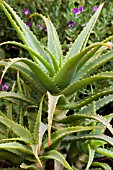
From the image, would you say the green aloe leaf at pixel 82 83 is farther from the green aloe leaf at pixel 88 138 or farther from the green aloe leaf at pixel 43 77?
the green aloe leaf at pixel 88 138

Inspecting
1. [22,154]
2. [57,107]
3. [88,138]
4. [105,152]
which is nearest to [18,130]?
[22,154]

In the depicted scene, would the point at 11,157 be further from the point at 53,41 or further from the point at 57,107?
the point at 53,41

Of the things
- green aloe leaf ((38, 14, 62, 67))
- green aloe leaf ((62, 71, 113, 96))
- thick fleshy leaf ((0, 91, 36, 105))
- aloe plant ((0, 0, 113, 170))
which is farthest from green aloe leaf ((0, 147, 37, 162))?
green aloe leaf ((38, 14, 62, 67))

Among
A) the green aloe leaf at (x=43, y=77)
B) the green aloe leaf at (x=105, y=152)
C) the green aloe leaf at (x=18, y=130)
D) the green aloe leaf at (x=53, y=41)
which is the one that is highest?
the green aloe leaf at (x=53, y=41)

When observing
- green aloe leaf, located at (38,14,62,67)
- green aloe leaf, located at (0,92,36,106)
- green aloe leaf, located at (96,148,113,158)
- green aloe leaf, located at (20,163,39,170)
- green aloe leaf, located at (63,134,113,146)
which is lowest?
green aloe leaf, located at (20,163,39,170)

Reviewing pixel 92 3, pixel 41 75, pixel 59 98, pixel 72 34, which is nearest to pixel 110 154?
pixel 59 98

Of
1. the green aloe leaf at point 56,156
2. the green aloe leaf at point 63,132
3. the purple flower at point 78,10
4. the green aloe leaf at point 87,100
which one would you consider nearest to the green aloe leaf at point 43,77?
the green aloe leaf at point 87,100

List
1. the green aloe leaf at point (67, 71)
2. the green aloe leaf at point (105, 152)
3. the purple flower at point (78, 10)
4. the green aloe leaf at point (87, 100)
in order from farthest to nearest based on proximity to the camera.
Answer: the purple flower at point (78, 10) < the green aloe leaf at point (105, 152) < the green aloe leaf at point (87, 100) < the green aloe leaf at point (67, 71)

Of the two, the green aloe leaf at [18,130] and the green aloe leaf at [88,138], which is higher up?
the green aloe leaf at [18,130]

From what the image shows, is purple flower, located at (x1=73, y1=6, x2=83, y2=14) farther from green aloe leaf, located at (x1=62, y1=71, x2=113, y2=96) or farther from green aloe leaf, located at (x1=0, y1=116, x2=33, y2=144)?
green aloe leaf, located at (x1=0, y1=116, x2=33, y2=144)

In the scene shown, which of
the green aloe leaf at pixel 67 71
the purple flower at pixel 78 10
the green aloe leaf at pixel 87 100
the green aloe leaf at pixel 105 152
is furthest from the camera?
the purple flower at pixel 78 10
